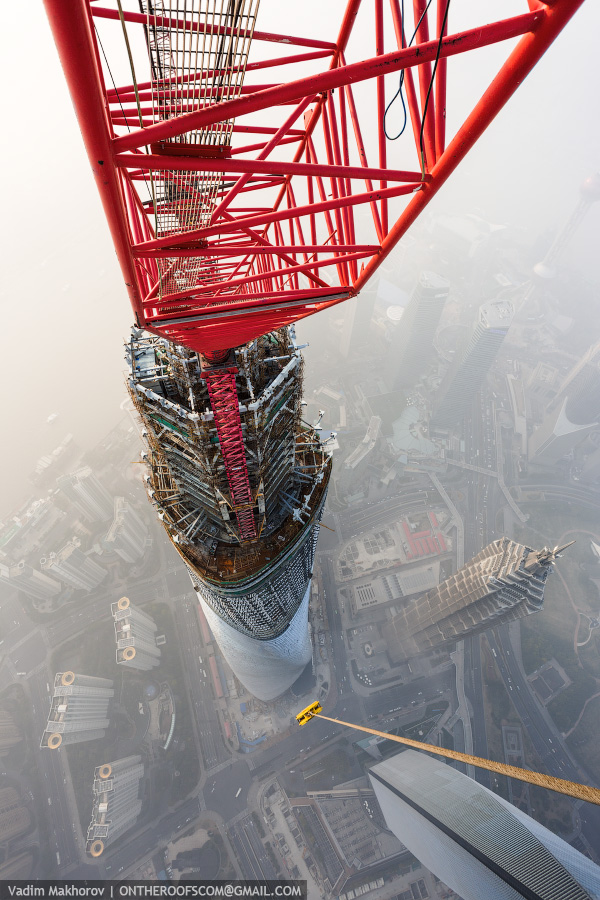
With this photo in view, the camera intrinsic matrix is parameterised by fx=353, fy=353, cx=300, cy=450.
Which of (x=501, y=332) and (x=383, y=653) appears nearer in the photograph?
(x=383, y=653)

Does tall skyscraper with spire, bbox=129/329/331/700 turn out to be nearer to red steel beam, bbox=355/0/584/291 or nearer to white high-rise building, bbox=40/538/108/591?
red steel beam, bbox=355/0/584/291

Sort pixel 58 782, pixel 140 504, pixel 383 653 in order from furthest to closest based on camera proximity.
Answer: pixel 140 504 < pixel 383 653 < pixel 58 782

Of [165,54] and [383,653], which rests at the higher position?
[165,54]

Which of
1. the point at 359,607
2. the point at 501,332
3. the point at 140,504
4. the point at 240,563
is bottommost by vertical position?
the point at 359,607

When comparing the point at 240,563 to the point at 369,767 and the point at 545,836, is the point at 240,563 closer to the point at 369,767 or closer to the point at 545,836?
the point at 545,836

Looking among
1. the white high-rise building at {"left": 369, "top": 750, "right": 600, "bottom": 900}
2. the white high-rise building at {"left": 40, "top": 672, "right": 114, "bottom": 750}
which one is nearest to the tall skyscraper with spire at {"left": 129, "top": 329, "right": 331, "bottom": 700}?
the white high-rise building at {"left": 369, "top": 750, "right": 600, "bottom": 900}

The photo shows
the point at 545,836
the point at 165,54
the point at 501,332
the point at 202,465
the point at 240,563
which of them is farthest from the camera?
the point at 501,332

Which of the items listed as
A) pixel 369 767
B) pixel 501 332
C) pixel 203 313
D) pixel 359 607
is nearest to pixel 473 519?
pixel 359 607

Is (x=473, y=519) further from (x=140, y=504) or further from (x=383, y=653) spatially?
(x=140, y=504)
